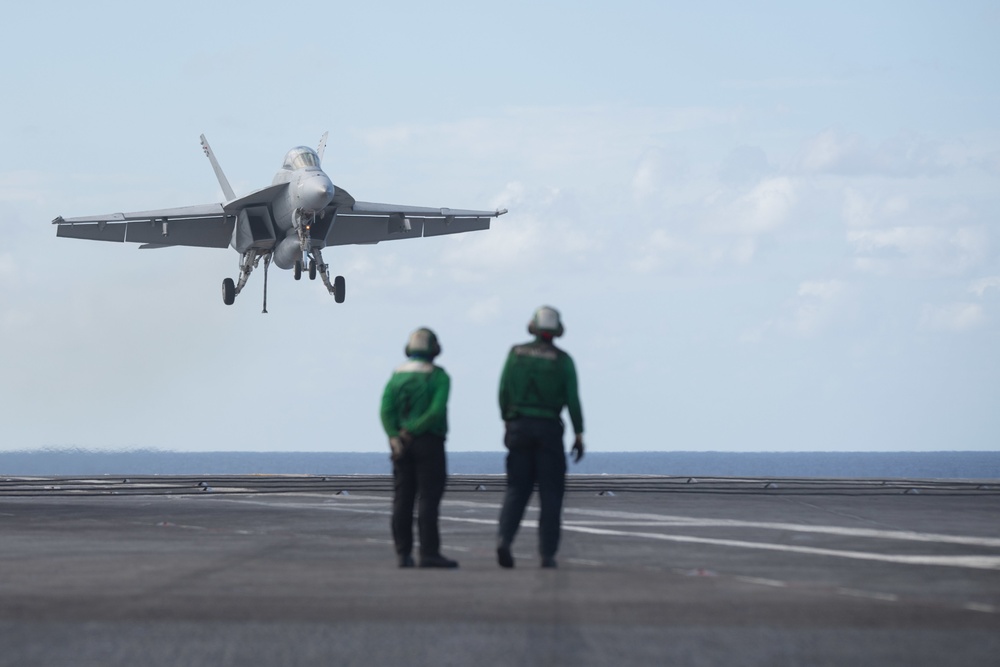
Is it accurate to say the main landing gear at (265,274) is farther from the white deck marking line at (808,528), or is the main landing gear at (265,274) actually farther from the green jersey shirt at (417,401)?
the green jersey shirt at (417,401)

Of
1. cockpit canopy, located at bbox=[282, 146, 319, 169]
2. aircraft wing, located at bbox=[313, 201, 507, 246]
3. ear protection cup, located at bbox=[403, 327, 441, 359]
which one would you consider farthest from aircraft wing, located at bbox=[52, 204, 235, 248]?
ear protection cup, located at bbox=[403, 327, 441, 359]

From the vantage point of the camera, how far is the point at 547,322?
35.0ft

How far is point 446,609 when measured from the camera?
24.2ft

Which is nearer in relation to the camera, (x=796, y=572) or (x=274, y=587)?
(x=274, y=587)

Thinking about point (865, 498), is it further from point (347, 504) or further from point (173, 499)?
point (173, 499)

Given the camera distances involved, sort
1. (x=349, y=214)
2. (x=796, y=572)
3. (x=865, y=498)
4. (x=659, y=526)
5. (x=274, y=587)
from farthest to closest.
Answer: (x=349, y=214) < (x=865, y=498) < (x=659, y=526) < (x=796, y=572) < (x=274, y=587)

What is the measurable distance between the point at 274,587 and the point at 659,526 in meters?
6.60

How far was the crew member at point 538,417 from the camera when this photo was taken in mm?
10445

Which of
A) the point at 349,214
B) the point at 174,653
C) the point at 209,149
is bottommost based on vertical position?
the point at 174,653

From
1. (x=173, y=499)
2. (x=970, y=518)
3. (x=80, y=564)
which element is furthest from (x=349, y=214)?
(x=80, y=564)

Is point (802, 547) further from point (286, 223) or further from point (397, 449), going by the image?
point (286, 223)

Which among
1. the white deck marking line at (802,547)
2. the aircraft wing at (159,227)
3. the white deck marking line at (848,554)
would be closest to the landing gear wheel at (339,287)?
the aircraft wing at (159,227)

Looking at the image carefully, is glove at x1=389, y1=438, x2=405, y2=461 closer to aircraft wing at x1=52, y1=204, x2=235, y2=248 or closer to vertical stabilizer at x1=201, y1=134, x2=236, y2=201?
aircraft wing at x1=52, y1=204, x2=235, y2=248

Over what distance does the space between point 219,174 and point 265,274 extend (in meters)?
12.6
